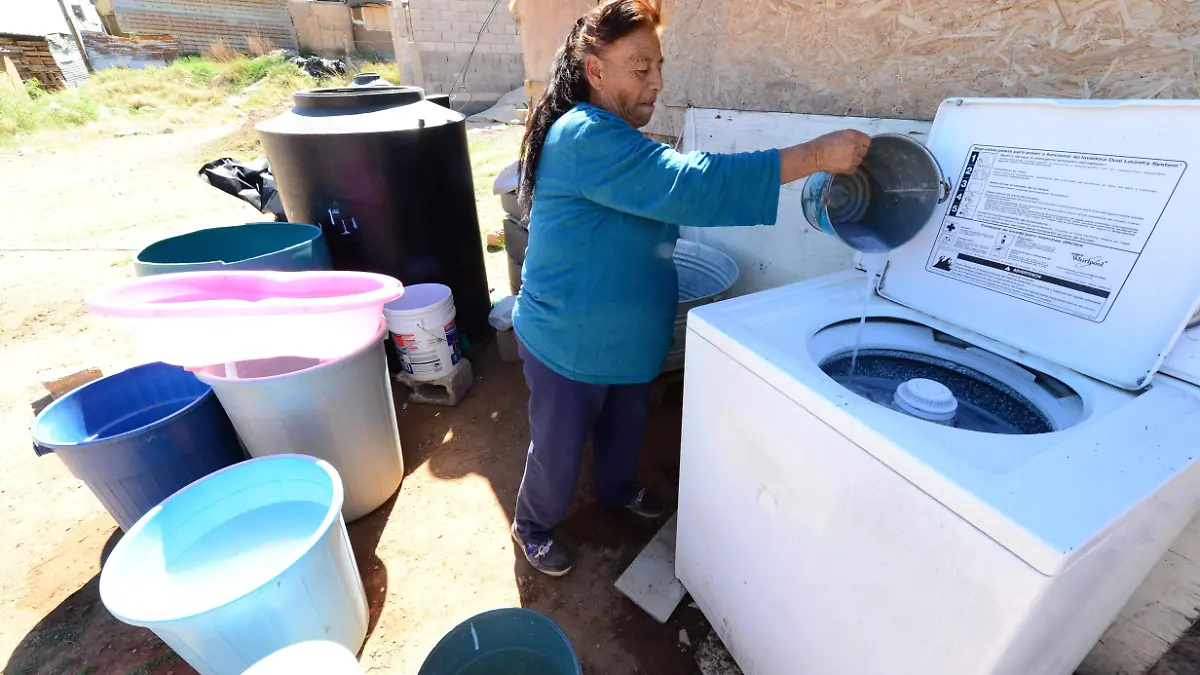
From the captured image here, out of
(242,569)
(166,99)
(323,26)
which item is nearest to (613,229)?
(242,569)

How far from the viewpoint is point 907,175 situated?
4.55 feet

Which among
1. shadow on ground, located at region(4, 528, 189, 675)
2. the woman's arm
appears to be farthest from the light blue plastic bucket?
the woman's arm

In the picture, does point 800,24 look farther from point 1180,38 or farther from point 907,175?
point 1180,38

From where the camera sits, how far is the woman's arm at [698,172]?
1167 mm

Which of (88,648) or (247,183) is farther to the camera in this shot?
(247,183)

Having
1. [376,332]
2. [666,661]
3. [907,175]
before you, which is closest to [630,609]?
[666,661]

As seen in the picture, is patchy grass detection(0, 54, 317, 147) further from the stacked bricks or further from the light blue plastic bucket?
the light blue plastic bucket

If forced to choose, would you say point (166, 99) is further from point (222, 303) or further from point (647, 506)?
point (647, 506)

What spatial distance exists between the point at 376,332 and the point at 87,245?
5.95 m

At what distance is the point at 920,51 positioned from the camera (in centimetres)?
162

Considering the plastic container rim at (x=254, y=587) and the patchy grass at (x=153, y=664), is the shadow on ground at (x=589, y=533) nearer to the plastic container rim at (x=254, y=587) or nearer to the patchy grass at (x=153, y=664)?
the plastic container rim at (x=254, y=587)

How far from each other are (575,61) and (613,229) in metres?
0.46

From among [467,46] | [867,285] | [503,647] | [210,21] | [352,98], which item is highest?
[210,21]

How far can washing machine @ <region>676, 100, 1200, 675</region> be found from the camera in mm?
776
